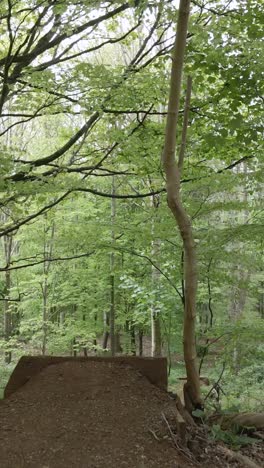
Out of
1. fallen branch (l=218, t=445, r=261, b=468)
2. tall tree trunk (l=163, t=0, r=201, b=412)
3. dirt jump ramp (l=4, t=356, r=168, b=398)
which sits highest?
tall tree trunk (l=163, t=0, r=201, b=412)

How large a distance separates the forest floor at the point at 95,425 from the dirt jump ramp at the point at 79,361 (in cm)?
9

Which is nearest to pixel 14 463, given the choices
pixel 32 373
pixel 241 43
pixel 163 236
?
pixel 32 373

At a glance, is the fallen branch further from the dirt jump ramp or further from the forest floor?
the dirt jump ramp

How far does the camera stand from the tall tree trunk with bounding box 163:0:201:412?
3.08 meters

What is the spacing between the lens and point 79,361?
495 centimetres

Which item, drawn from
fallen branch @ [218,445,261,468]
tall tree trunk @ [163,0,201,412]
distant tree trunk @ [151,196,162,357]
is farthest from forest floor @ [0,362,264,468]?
distant tree trunk @ [151,196,162,357]

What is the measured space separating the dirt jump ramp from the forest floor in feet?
0.30

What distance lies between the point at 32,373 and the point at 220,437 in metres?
2.23

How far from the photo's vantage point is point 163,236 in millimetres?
5633

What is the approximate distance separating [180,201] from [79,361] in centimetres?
245

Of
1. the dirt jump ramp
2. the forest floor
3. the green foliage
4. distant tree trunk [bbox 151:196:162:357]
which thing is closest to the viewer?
the forest floor

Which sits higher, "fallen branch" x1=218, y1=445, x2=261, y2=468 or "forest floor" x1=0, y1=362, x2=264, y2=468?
"forest floor" x1=0, y1=362, x2=264, y2=468

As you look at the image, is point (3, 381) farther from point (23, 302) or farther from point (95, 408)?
point (95, 408)

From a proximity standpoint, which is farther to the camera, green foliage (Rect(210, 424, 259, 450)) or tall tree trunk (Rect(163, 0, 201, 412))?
green foliage (Rect(210, 424, 259, 450))
